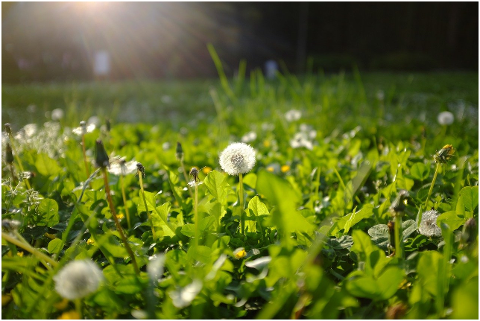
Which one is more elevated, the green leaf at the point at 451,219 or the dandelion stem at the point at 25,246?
the dandelion stem at the point at 25,246

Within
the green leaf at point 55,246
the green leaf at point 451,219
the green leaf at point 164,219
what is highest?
the green leaf at point 451,219

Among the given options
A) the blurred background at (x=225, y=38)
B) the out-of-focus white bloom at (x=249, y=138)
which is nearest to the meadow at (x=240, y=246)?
the out-of-focus white bloom at (x=249, y=138)

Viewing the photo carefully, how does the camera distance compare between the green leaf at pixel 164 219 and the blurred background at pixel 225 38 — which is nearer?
the green leaf at pixel 164 219

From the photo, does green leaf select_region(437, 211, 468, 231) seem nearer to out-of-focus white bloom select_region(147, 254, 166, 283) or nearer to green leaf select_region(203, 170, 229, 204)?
green leaf select_region(203, 170, 229, 204)

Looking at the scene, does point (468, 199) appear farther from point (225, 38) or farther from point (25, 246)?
point (225, 38)

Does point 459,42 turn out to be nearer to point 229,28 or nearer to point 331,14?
point 331,14

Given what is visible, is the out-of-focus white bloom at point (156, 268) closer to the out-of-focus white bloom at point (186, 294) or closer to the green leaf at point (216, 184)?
the out-of-focus white bloom at point (186, 294)
